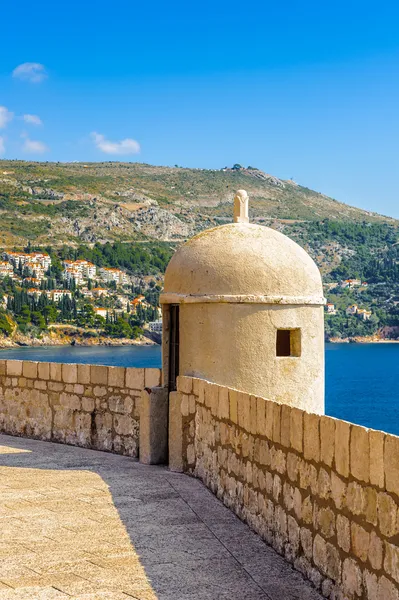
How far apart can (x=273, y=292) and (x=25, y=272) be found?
125862 mm

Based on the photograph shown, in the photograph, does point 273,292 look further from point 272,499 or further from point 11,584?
point 11,584

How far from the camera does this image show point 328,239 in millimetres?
169250

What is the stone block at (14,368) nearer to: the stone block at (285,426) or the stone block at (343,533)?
the stone block at (285,426)

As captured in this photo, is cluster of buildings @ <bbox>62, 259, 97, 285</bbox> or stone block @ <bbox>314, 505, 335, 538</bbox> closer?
stone block @ <bbox>314, 505, 335, 538</bbox>

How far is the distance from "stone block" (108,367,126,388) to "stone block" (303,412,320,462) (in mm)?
4196

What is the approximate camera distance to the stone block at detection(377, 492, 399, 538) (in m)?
3.28

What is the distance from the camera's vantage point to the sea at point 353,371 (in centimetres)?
5716

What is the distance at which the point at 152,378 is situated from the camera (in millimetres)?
8125

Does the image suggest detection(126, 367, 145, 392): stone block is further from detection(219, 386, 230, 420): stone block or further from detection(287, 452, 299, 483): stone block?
detection(287, 452, 299, 483): stone block

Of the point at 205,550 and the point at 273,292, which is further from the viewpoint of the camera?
the point at 273,292

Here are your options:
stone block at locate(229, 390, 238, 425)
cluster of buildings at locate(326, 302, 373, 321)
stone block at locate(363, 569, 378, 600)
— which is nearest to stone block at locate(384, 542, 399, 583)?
stone block at locate(363, 569, 378, 600)

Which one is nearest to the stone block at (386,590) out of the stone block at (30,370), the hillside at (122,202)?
the stone block at (30,370)

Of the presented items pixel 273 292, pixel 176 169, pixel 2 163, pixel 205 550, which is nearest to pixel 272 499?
pixel 205 550

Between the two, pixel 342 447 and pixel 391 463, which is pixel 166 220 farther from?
pixel 391 463
